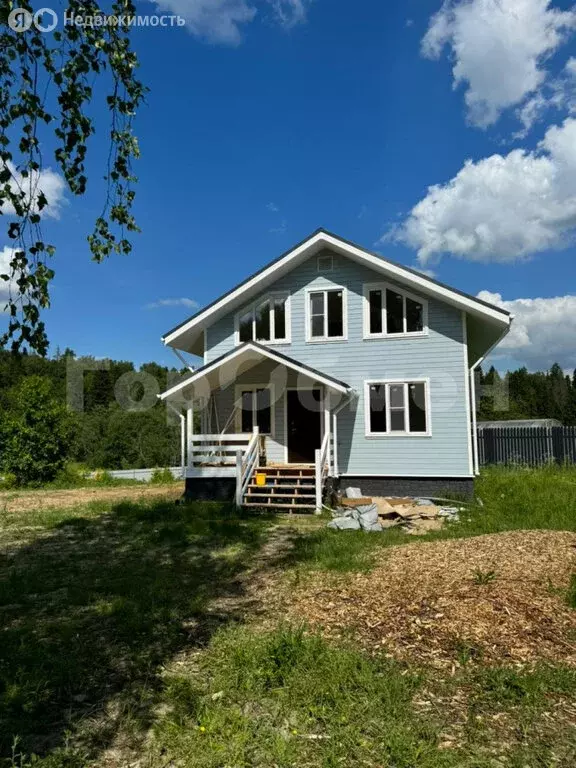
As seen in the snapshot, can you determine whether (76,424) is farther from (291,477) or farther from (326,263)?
(326,263)

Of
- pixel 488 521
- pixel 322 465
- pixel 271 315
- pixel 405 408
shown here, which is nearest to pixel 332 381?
pixel 322 465

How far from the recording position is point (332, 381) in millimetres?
13094

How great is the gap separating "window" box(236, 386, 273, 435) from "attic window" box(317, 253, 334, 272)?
12.7 feet

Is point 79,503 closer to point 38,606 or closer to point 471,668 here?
point 38,606

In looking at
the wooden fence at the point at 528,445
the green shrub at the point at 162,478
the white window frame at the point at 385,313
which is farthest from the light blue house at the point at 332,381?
the wooden fence at the point at 528,445

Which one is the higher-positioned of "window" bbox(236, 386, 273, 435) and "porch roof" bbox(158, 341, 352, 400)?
"porch roof" bbox(158, 341, 352, 400)

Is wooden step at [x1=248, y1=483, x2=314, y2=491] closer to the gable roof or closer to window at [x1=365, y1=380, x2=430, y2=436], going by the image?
window at [x1=365, y1=380, x2=430, y2=436]

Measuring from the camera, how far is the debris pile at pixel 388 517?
10.2m

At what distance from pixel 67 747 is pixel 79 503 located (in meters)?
11.9

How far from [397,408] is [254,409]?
13.8 feet

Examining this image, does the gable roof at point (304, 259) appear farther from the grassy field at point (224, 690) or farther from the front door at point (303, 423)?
the grassy field at point (224, 690)

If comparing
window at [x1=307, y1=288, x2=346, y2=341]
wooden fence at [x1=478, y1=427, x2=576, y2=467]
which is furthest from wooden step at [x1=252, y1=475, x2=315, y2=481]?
wooden fence at [x1=478, y1=427, x2=576, y2=467]

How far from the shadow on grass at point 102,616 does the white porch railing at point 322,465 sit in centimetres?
247

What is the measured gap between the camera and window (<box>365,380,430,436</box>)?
14219 millimetres
